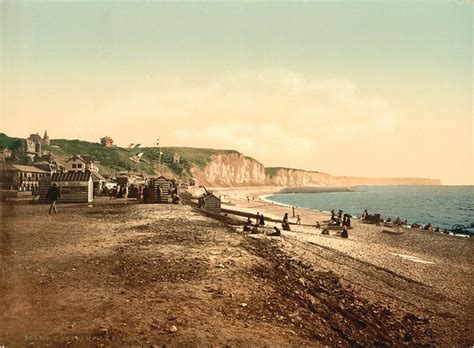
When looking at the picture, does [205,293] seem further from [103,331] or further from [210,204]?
[210,204]

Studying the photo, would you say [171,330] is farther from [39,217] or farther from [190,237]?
[39,217]

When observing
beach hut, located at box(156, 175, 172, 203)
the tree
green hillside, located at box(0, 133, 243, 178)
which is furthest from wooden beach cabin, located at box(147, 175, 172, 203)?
the tree

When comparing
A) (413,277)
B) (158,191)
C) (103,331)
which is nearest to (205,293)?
(103,331)

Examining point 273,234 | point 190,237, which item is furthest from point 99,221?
point 273,234

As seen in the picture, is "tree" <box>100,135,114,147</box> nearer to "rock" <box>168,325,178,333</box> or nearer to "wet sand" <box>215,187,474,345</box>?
"wet sand" <box>215,187,474,345</box>

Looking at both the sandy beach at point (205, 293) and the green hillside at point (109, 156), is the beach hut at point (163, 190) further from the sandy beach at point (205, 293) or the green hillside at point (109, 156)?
the green hillside at point (109, 156)

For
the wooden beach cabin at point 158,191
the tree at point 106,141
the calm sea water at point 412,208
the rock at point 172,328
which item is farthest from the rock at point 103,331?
the tree at point 106,141
